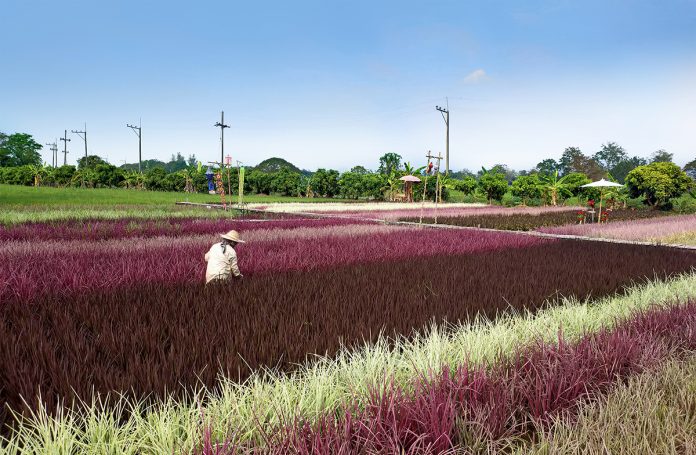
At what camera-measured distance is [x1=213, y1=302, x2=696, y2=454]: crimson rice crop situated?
1.74 metres

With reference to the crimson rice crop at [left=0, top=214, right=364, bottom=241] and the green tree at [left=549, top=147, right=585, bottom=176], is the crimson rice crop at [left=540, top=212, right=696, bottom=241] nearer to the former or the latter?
the crimson rice crop at [left=0, top=214, right=364, bottom=241]

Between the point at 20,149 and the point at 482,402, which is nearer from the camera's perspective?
the point at 482,402

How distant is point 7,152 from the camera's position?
7888cm

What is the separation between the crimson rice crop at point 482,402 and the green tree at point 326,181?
137 ft

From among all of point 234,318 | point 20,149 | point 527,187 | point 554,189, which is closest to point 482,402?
point 234,318

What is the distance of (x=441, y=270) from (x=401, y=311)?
92.6 inches

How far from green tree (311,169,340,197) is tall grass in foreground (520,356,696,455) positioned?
42352 millimetres

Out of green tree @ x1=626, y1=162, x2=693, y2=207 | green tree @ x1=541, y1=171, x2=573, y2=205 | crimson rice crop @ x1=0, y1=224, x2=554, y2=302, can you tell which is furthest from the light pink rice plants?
green tree @ x1=541, y1=171, x2=573, y2=205

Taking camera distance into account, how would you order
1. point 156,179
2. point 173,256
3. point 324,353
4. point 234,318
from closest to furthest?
point 324,353, point 234,318, point 173,256, point 156,179

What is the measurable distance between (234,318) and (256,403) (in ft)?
5.35

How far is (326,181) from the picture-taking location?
44625mm

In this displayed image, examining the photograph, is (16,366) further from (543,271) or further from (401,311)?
(543,271)

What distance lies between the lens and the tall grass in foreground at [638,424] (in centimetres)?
178

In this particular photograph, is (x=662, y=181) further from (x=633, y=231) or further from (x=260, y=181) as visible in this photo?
(x=260, y=181)
